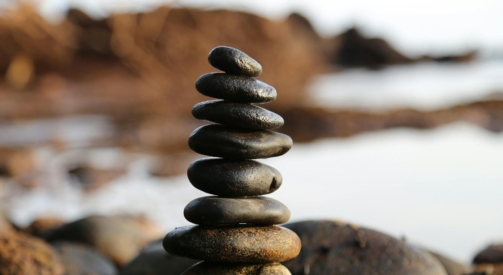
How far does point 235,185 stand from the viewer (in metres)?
2.64

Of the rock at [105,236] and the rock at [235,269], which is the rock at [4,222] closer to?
the rock at [105,236]

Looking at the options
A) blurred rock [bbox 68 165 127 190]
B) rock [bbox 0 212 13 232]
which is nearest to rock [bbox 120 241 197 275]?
rock [bbox 0 212 13 232]

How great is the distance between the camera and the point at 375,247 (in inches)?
134

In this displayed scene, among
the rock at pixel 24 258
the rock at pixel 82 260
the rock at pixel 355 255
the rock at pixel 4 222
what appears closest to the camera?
the rock at pixel 355 255

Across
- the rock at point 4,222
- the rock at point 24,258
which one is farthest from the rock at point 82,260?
the rock at point 4,222

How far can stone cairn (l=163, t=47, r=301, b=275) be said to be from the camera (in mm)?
2582

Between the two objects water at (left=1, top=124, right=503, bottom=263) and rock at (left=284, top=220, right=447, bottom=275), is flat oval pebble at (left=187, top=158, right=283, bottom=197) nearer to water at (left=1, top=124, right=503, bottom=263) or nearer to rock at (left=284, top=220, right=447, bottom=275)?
rock at (left=284, top=220, right=447, bottom=275)

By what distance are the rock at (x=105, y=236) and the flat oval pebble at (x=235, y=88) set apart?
2672 mm

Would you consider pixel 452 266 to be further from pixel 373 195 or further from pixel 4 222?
pixel 373 195

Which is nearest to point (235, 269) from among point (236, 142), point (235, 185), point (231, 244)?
point (231, 244)

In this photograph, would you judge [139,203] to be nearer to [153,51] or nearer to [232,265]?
[232,265]

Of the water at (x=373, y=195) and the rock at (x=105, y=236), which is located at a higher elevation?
the water at (x=373, y=195)

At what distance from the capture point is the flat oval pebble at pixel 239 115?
8.67 ft

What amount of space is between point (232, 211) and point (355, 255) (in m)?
1.04
